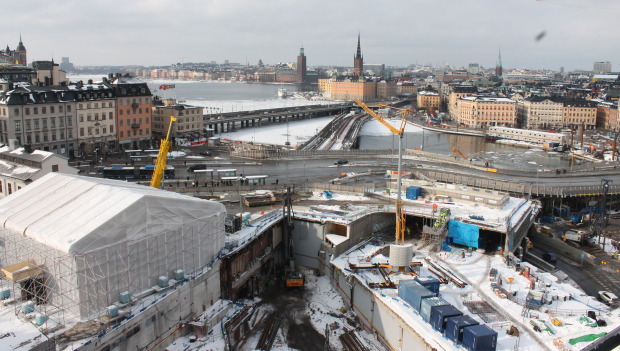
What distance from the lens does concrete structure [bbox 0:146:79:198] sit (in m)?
28.1

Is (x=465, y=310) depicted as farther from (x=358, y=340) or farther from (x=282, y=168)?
(x=282, y=168)

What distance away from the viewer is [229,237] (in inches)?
987

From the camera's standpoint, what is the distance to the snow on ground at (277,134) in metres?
74.4

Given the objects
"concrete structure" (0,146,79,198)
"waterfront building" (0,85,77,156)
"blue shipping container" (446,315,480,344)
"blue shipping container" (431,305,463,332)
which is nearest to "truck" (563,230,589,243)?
"blue shipping container" (431,305,463,332)

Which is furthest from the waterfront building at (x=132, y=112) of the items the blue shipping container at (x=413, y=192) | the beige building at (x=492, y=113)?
the beige building at (x=492, y=113)

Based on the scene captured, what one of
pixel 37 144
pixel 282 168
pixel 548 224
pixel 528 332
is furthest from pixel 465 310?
pixel 37 144

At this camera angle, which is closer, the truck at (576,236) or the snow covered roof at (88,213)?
the snow covered roof at (88,213)

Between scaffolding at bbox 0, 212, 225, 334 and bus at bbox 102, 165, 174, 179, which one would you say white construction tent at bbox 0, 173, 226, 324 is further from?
bus at bbox 102, 165, 174, 179

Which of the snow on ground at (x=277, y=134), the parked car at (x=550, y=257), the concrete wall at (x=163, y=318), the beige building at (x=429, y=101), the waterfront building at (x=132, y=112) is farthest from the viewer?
the beige building at (x=429, y=101)

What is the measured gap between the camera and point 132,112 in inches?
2133

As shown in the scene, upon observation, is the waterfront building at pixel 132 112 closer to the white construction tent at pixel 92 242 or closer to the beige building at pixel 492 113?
the white construction tent at pixel 92 242

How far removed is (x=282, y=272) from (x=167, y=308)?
9212mm

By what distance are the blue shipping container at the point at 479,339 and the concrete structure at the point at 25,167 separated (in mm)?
23129

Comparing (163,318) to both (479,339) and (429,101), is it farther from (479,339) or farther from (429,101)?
(429,101)
